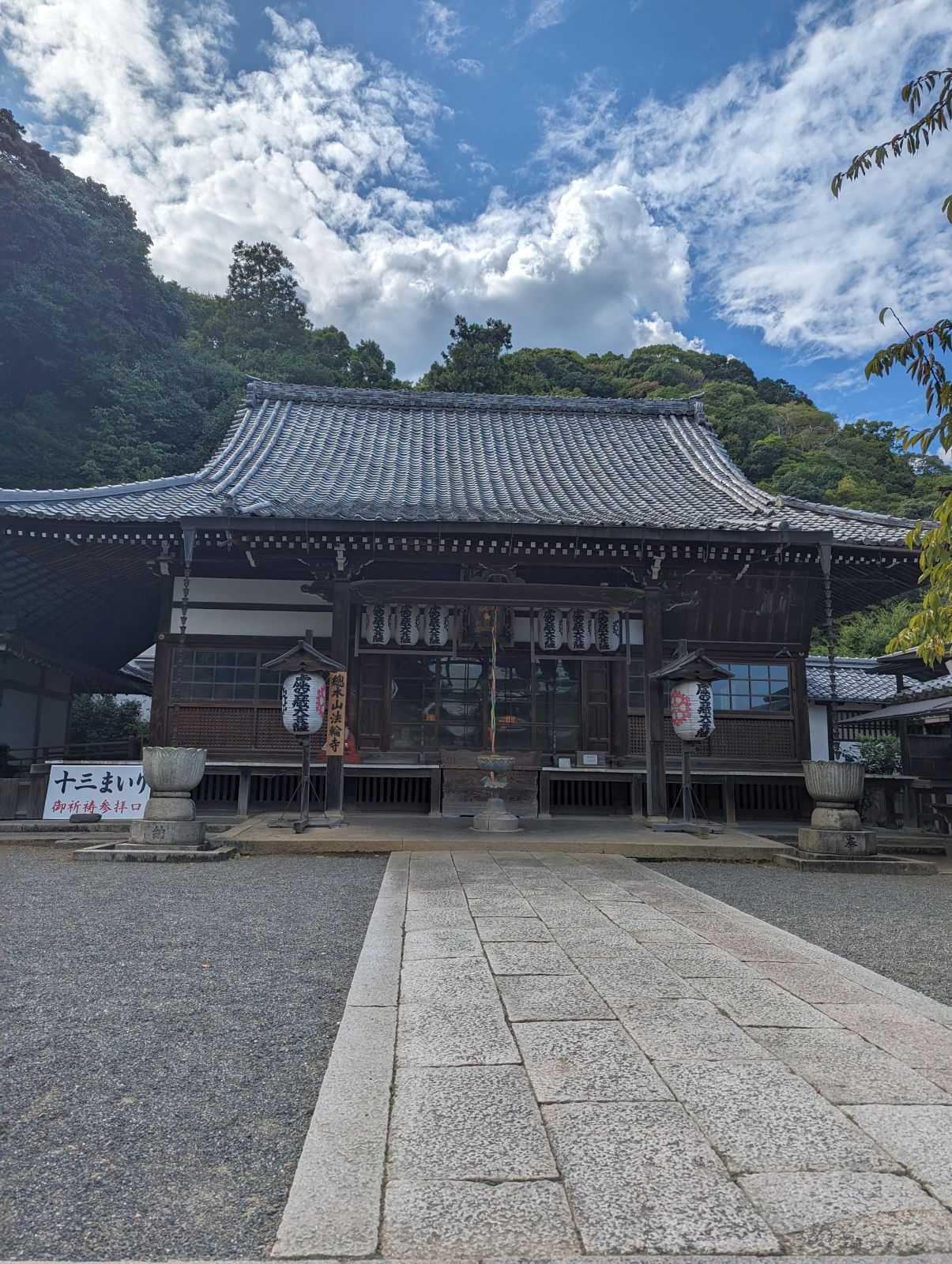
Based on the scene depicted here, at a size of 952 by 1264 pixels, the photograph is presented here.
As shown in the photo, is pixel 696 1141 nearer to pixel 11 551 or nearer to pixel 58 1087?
pixel 58 1087

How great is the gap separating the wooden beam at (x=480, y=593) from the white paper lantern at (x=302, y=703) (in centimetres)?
174

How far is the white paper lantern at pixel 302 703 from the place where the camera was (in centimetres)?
875

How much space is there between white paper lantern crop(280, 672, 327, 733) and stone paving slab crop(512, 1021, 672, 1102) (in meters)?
6.25

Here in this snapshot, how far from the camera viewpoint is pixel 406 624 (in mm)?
10445

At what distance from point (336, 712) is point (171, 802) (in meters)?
2.24

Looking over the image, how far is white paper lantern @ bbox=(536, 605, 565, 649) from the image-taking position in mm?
10523

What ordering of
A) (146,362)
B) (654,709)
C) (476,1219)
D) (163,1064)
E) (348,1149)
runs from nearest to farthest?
(476,1219)
(348,1149)
(163,1064)
(654,709)
(146,362)

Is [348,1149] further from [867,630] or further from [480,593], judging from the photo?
[867,630]

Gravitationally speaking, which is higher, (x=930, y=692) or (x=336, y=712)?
(x=930, y=692)

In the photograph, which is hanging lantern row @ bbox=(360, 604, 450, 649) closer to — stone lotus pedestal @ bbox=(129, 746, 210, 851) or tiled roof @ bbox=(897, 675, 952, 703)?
stone lotus pedestal @ bbox=(129, 746, 210, 851)

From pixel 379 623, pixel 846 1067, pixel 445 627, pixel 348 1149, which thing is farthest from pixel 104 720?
pixel 846 1067

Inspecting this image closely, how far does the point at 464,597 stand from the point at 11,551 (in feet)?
21.0

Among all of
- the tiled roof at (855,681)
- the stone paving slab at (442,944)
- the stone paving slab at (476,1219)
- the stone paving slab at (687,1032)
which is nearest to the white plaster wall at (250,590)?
the stone paving slab at (442,944)

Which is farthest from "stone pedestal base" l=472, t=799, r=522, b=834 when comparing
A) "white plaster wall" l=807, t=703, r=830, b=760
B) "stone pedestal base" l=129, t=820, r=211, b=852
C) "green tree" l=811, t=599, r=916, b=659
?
"green tree" l=811, t=599, r=916, b=659
